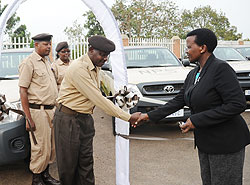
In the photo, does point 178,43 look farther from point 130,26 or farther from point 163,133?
point 163,133

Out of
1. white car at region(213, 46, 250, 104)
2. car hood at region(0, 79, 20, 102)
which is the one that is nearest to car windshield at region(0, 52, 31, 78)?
car hood at region(0, 79, 20, 102)

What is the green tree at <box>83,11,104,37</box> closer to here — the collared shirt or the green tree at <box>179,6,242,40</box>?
the green tree at <box>179,6,242,40</box>

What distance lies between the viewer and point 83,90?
288 cm

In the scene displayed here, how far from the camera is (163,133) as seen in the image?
6176 millimetres

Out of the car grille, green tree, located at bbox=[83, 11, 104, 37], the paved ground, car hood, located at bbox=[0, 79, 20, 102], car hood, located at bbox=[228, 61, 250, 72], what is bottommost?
the paved ground

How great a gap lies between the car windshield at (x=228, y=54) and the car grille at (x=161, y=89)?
3338 mm

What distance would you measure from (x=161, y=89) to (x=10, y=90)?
8.68 feet

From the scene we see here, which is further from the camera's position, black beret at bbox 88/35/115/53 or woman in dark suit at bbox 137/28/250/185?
black beret at bbox 88/35/115/53

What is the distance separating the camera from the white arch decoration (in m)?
3.66

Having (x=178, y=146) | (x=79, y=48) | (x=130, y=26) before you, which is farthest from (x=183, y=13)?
(x=178, y=146)

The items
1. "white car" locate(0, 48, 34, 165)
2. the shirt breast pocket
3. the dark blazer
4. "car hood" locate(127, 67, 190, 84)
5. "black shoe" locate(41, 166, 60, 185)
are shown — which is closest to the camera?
the dark blazer

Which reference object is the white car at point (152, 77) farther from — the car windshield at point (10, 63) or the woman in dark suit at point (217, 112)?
the woman in dark suit at point (217, 112)

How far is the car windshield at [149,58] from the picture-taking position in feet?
23.1

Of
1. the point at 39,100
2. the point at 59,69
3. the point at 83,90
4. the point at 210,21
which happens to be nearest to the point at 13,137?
the point at 39,100
